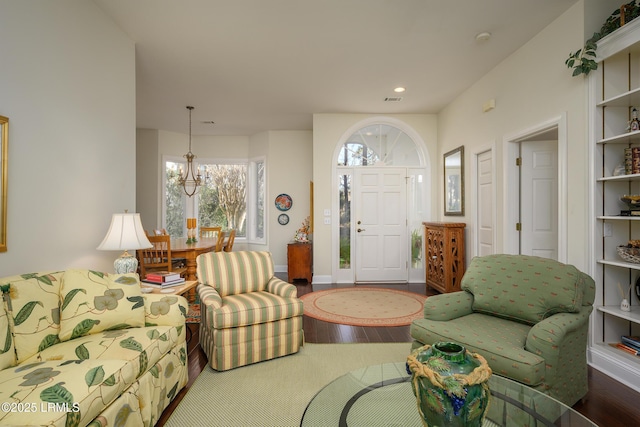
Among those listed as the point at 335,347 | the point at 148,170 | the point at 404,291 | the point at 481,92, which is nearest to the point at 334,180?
the point at 404,291

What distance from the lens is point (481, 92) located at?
13.4ft

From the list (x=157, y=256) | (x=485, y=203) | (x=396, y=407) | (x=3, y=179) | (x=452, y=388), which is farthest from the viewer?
(x=485, y=203)

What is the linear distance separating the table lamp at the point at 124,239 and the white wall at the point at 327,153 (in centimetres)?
322

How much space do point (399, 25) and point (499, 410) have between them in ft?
9.96

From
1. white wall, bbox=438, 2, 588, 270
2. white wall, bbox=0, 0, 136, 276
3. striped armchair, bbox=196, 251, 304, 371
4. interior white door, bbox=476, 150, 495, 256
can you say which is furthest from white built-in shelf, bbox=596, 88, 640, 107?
white wall, bbox=0, 0, 136, 276

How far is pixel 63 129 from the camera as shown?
2.29 metres

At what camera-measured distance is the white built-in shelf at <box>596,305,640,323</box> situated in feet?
7.40

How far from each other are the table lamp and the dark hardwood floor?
95 cm

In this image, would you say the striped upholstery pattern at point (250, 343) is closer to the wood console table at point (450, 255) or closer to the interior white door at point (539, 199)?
the wood console table at point (450, 255)

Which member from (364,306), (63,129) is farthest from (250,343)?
(63,129)

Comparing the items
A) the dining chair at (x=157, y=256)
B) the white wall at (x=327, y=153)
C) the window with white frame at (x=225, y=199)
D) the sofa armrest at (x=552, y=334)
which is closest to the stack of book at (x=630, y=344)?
the sofa armrest at (x=552, y=334)

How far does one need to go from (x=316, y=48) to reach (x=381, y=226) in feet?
10.3

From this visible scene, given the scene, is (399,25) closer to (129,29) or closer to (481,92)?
(481,92)

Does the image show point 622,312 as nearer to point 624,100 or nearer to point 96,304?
point 624,100
